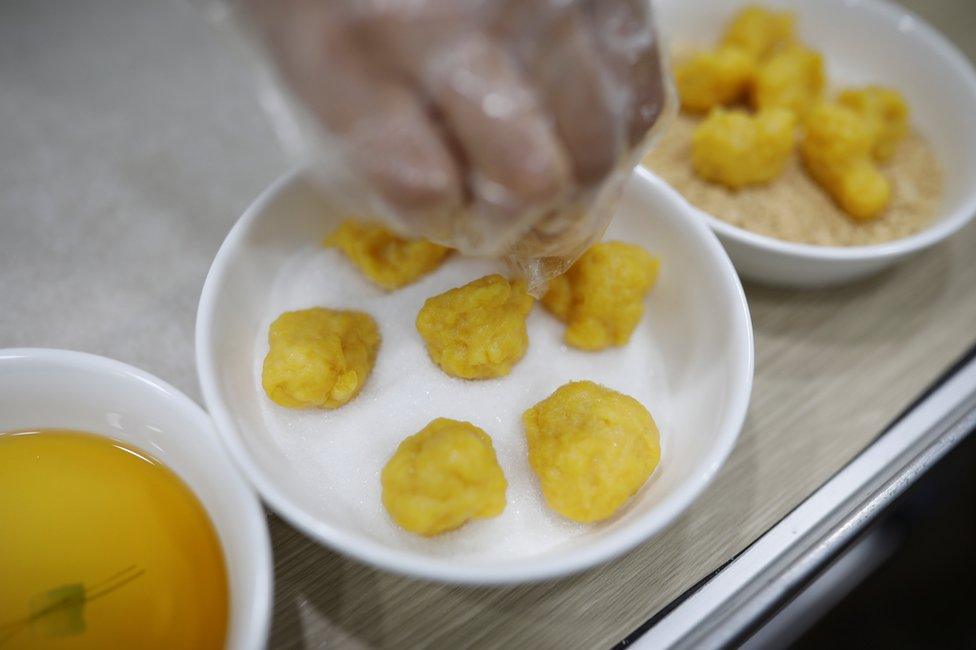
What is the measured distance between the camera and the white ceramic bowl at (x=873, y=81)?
2.92 feet

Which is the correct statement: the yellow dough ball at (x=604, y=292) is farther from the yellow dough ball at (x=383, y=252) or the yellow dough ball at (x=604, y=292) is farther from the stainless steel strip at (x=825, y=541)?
the stainless steel strip at (x=825, y=541)

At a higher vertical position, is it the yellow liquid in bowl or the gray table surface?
the gray table surface

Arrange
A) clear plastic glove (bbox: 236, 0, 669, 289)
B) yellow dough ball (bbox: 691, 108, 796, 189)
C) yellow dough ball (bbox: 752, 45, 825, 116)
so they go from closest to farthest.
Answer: clear plastic glove (bbox: 236, 0, 669, 289) < yellow dough ball (bbox: 691, 108, 796, 189) < yellow dough ball (bbox: 752, 45, 825, 116)

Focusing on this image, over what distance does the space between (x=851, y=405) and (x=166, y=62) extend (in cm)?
114

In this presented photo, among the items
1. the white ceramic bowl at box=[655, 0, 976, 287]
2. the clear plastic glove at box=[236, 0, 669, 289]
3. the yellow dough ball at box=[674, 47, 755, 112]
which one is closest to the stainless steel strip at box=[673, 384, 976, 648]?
the white ceramic bowl at box=[655, 0, 976, 287]

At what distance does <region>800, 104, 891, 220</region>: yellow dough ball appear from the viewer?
3.27 ft

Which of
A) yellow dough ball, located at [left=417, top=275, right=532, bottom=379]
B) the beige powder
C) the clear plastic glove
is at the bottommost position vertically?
the beige powder

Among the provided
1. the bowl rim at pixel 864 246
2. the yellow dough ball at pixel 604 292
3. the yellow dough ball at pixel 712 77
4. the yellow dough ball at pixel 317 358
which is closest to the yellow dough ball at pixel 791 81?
the yellow dough ball at pixel 712 77

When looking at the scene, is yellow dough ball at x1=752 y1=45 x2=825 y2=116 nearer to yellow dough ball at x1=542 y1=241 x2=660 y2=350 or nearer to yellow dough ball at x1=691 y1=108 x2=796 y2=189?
yellow dough ball at x1=691 y1=108 x2=796 y2=189

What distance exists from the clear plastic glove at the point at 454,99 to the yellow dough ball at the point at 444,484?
0.65 feet

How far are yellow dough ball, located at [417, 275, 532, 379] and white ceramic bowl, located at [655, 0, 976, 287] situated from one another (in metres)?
0.29

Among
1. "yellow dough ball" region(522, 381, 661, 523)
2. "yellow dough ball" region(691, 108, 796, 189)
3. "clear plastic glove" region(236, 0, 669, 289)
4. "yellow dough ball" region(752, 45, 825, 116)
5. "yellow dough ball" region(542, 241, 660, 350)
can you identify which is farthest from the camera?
"yellow dough ball" region(752, 45, 825, 116)

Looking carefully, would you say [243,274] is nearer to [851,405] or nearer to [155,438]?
[155,438]

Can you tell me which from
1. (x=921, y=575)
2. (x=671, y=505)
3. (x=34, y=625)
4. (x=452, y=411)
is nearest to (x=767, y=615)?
(x=671, y=505)
